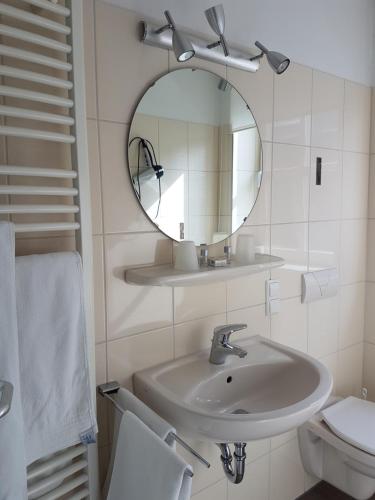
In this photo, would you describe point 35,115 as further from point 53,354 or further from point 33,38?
point 53,354

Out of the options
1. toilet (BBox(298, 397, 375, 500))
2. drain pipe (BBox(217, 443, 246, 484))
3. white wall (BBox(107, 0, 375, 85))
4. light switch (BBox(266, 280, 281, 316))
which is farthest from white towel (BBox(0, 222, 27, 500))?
toilet (BBox(298, 397, 375, 500))

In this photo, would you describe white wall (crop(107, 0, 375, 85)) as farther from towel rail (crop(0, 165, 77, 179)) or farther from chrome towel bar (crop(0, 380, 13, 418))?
chrome towel bar (crop(0, 380, 13, 418))

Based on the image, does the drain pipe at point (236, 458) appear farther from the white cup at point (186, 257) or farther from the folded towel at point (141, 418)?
the white cup at point (186, 257)

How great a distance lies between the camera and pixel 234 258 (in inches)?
57.0

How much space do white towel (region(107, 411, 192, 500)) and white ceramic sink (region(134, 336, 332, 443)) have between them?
0.13 metres

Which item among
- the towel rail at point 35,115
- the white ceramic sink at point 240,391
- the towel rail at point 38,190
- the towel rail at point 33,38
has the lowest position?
the white ceramic sink at point 240,391

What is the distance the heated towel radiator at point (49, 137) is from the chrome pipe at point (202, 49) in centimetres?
24

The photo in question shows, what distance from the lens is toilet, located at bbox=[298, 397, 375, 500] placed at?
1491mm

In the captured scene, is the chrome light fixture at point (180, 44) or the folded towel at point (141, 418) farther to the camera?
the chrome light fixture at point (180, 44)

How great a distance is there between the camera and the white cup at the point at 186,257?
4.09 feet

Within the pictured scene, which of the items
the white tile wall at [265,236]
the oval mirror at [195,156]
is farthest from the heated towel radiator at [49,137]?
the oval mirror at [195,156]

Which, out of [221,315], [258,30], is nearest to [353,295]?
[221,315]

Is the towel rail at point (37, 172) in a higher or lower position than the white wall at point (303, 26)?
lower

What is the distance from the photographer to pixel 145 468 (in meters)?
0.95
